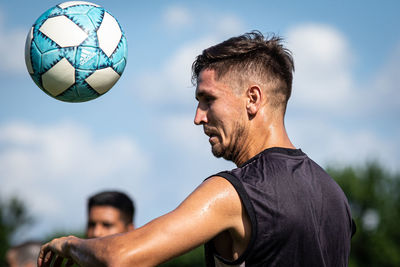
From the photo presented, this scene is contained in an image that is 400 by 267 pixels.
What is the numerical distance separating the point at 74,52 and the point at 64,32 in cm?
17

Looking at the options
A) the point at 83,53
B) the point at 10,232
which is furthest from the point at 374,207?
the point at 83,53

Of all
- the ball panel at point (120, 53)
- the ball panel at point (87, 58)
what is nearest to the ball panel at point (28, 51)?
the ball panel at point (87, 58)

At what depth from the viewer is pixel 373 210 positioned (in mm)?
38250

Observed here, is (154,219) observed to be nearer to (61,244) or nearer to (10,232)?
(61,244)

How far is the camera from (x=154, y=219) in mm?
2756

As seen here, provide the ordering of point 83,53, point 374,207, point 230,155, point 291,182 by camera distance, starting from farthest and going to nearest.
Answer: point 374,207 < point 83,53 < point 230,155 < point 291,182

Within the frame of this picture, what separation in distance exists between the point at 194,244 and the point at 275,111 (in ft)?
3.90

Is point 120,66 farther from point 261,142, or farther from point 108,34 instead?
point 261,142

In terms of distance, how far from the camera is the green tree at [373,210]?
36312 mm

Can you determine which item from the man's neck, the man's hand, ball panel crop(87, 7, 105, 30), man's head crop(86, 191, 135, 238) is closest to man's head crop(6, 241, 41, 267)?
man's head crop(86, 191, 135, 238)

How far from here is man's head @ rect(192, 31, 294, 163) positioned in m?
3.43

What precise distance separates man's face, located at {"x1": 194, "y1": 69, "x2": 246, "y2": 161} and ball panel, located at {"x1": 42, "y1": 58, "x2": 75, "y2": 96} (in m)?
1.22

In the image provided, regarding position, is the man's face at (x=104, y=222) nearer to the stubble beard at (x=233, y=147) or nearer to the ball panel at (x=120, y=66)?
the ball panel at (x=120, y=66)

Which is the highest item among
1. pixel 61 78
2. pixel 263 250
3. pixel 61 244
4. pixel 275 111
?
pixel 61 78
